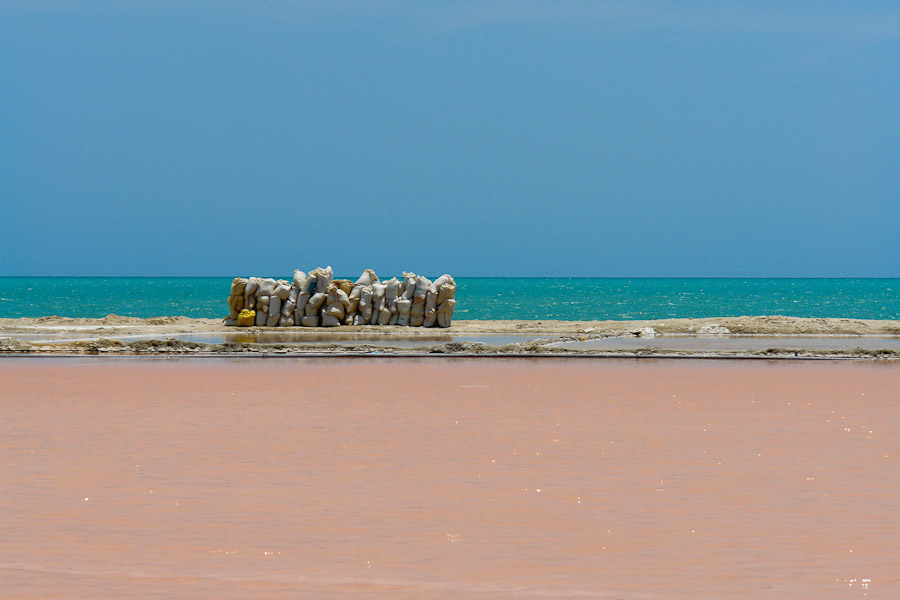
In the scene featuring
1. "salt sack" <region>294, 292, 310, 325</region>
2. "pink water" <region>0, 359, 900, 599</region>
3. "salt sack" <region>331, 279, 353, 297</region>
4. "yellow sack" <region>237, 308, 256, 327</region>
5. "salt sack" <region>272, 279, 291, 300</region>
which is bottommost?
"pink water" <region>0, 359, 900, 599</region>

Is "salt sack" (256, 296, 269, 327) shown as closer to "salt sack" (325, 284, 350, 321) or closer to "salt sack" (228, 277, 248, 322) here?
"salt sack" (228, 277, 248, 322)

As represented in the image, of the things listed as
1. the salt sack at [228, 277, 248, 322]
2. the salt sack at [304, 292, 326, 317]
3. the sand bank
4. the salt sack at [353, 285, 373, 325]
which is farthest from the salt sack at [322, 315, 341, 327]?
the salt sack at [228, 277, 248, 322]

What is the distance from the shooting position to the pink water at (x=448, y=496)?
5.90 metres

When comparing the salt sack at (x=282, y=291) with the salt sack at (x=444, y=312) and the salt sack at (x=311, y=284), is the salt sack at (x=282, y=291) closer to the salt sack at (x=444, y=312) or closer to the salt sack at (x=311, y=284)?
the salt sack at (x=311, y=284)

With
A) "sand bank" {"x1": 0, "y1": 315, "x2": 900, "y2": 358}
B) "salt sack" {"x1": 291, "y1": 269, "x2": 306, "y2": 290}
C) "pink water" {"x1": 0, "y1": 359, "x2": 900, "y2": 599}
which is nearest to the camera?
"pink water" {"x1": 0, "y1": 359, "x2": 900, "y2": 599}

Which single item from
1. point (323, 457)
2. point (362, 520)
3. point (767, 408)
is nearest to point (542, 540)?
point (362, 520)

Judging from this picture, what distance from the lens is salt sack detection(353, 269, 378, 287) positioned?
110ft

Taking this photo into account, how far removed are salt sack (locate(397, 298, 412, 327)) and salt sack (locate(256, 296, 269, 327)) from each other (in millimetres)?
3789

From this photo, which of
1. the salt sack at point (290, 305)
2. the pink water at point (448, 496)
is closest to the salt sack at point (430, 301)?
the salt sack at point (290, 305)

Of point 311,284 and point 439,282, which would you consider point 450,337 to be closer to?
point 439,282

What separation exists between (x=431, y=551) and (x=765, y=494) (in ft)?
9.32

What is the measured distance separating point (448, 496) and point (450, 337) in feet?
70.7

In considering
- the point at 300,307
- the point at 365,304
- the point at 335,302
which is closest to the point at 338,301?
the point at 335,302

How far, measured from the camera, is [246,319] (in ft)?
107
